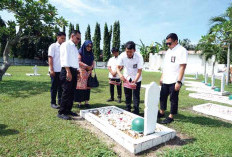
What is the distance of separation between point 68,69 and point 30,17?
613cm

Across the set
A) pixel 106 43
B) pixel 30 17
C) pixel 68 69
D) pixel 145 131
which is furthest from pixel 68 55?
pixel 106 43

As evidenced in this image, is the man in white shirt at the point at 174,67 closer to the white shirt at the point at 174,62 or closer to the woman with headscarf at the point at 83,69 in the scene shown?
the white shirt at the point at 174,62

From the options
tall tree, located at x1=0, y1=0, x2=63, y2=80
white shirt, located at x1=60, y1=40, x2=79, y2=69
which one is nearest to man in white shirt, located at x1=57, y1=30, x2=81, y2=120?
white shirt, located at x1=60, y1=40, x2=79, y2=69

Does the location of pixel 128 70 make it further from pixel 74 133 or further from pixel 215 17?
pixel 215 17

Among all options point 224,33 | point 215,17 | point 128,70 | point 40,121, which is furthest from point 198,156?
point 215,17

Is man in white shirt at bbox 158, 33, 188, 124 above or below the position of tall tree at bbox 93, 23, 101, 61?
below

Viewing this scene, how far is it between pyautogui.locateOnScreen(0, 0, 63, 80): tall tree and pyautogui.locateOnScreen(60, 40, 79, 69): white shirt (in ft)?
18.2

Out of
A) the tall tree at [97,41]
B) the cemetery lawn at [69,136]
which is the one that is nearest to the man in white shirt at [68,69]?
the cemetery lawn at [69,136]

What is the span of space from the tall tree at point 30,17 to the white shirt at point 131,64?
5965 millimetres

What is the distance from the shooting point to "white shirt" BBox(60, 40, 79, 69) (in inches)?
145

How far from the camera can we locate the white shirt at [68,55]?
12.1 ft

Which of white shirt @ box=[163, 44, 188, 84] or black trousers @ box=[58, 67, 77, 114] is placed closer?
white shirt @ box=[163, 44, 188, 84]

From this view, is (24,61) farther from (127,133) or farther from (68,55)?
(127,133)

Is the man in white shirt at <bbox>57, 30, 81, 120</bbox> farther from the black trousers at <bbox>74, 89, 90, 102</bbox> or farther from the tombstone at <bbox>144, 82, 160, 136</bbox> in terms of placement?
the tombstone at <bbox>144, 82, 160, 136</bbox>
